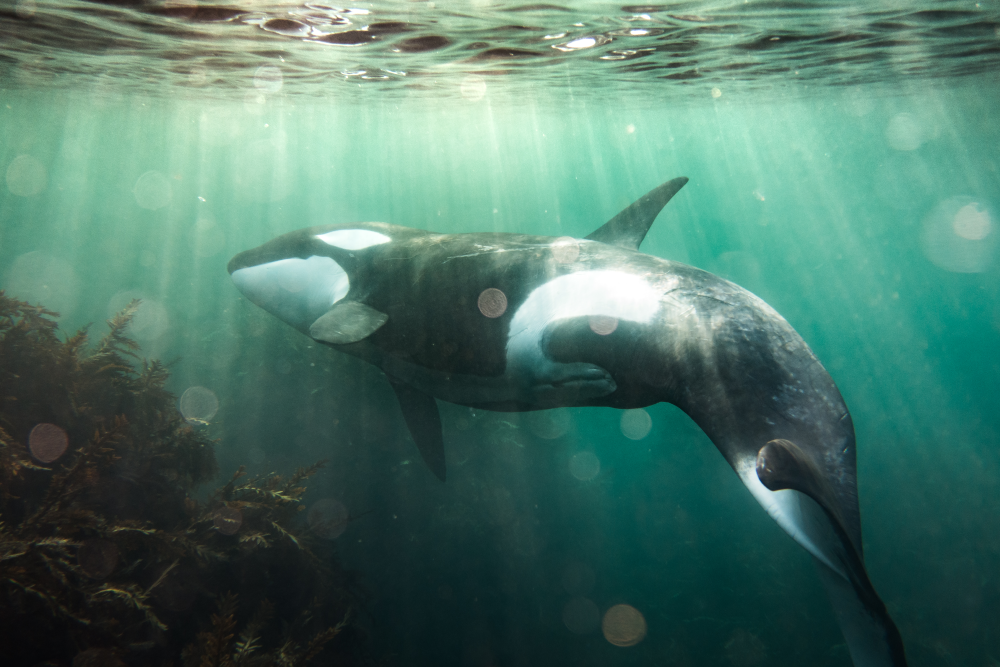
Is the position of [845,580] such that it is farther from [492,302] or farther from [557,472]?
[557,472]

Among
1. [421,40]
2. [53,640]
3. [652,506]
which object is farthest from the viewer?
[652,506]

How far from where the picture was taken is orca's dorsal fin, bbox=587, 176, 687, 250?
4609mm

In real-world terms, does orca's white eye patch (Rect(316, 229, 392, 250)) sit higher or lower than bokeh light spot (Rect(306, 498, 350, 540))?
higher

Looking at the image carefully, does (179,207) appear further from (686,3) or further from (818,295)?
(818,295)

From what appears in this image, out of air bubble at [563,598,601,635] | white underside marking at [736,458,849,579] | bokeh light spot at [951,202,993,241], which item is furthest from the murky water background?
bokeh light spot at [951,202,993,241]

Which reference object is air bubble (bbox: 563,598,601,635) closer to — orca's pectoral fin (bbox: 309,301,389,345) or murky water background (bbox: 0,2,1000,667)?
murky water background (bbox: 0,2,1000,667)

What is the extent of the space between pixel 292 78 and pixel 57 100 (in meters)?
14.6

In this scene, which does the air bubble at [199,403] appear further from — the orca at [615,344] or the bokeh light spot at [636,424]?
the bokeh light spot at [636,424]

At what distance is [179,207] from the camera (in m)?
41.5

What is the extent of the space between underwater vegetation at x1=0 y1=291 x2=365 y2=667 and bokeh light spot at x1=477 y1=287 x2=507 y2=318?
3.34 m

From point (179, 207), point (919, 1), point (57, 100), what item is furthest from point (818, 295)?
point (179, 207)

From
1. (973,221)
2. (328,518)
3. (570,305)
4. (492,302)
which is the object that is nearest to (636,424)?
(328,518)

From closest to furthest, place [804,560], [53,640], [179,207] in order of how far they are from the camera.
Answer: [53,640]
[804,560]
[179,207]

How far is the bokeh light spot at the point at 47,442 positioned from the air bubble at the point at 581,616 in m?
8.56
